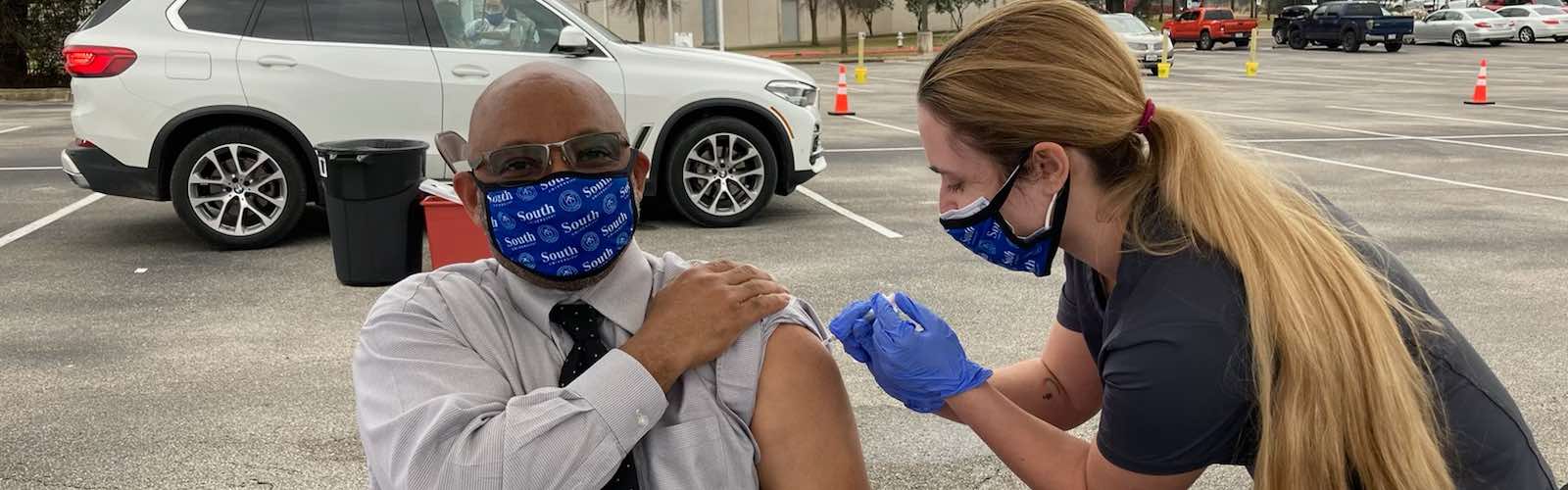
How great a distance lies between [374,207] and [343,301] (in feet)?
2.70

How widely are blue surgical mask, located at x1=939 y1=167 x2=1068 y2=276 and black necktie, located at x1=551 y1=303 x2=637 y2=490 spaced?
25.1 inches

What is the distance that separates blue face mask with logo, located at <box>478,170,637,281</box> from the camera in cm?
219

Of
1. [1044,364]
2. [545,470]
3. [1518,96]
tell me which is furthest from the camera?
[1518,96]

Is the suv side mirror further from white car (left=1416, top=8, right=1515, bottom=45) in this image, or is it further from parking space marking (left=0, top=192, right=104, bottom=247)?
white car (left=1416, top=8, right=1515, bottom=45)

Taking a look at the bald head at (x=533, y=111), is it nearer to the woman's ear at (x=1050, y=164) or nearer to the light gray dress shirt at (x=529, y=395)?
the light gray dress shirt at (x=529, y=395)

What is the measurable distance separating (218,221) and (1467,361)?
23.7ft

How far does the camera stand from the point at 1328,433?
6.51 feet

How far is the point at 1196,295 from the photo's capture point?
1.98 m

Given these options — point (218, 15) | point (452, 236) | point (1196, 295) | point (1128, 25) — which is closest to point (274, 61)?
point (218, 15)

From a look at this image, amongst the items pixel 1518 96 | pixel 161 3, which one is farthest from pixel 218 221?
pixel 1518 96

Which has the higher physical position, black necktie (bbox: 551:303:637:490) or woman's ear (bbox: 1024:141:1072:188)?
woman's ear (bbox: 1024:141:1072:188)

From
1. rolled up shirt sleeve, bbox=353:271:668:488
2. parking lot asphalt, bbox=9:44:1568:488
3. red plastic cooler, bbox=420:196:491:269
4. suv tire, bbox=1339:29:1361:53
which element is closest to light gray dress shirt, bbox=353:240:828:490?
rolled up shirt sleeve, bbox=353:271:668:488

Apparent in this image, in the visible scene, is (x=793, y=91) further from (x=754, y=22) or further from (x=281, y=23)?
(x=754, y=22)

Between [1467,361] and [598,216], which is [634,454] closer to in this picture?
[598,216]
